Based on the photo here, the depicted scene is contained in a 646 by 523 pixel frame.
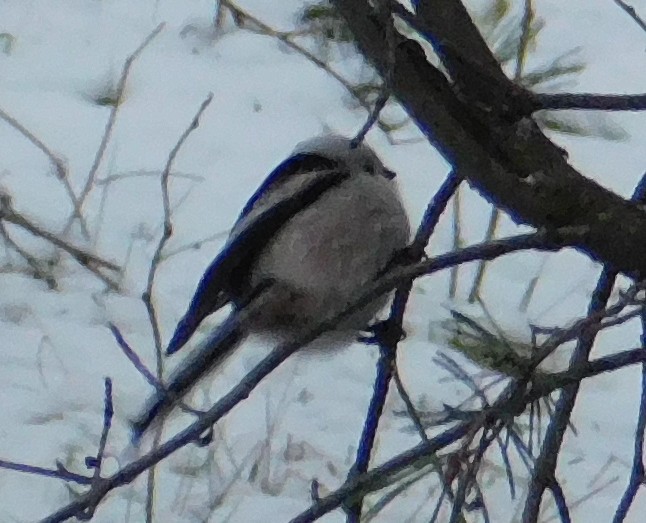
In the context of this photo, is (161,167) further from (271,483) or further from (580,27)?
(580,27)

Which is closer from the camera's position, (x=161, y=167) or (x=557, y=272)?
(x=557, y=272)

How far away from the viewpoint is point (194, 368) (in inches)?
37.7

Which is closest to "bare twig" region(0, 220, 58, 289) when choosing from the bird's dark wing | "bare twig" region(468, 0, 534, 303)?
"bare twig" region(468, 0, 534, 303)

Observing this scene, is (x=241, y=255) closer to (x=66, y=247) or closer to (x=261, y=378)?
(x=261, y=378)

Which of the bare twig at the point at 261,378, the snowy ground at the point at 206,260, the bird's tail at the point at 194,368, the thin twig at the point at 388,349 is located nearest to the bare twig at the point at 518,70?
the snowy ground at the point at 206,260

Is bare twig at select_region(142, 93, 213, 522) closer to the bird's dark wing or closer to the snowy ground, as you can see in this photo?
the bird's dark wing

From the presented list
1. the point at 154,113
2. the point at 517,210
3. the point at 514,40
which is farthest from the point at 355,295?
the point at 154,113

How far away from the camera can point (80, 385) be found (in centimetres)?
201

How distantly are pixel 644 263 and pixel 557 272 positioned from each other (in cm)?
143

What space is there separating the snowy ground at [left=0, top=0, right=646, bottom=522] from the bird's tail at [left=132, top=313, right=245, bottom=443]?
0.66 m

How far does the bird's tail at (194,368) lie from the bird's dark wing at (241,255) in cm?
2

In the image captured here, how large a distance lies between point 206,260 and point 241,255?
1.31m

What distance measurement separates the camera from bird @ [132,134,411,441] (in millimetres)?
992

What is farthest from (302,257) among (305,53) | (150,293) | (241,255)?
(305,53)
